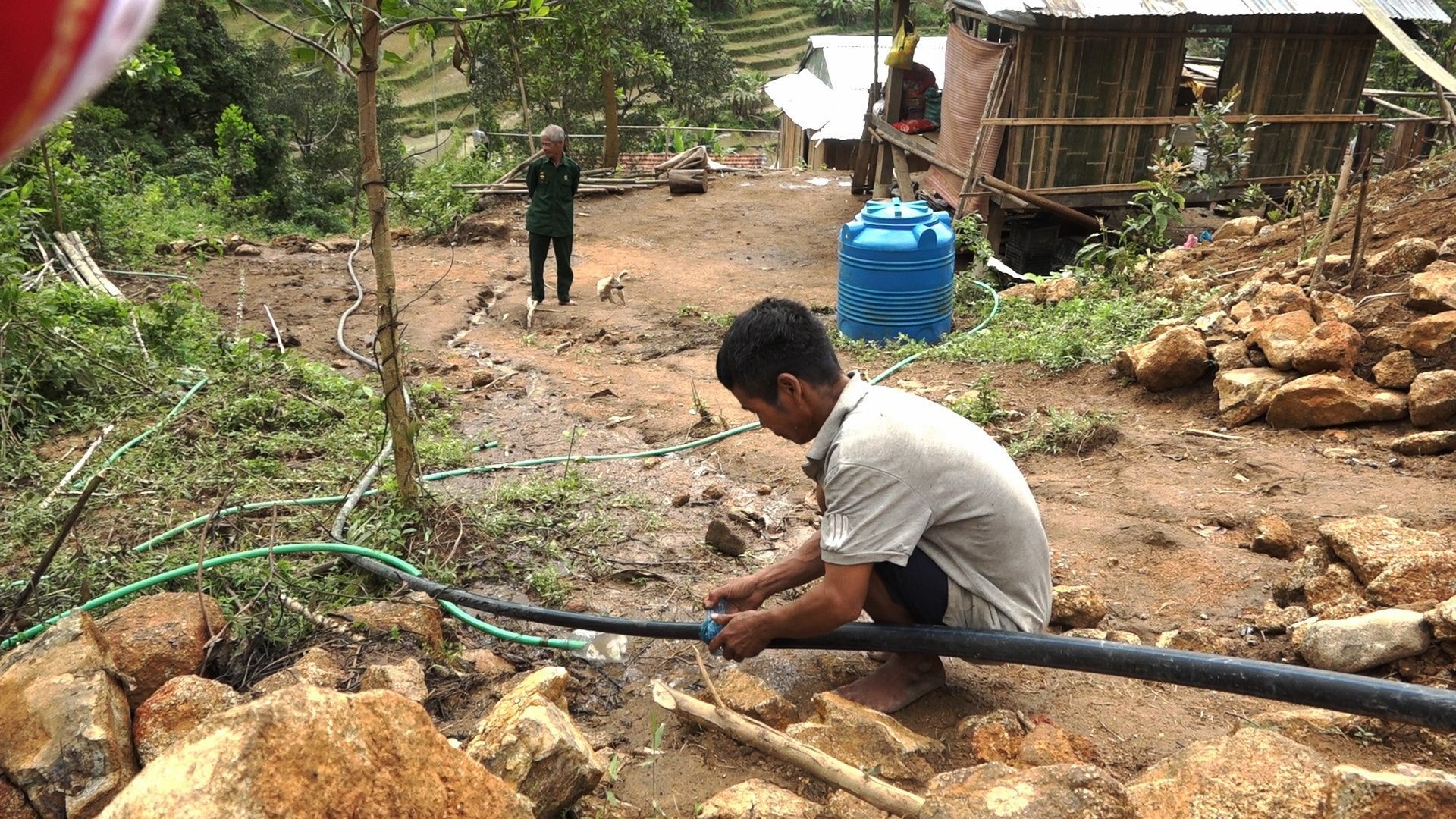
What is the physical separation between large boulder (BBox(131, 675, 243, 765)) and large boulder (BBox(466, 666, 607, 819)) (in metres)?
0.63

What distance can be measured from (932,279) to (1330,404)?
3188mm

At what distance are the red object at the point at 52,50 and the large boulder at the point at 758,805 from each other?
1817mm

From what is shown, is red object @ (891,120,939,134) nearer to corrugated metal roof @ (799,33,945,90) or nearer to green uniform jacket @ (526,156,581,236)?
green uniform jacket @ (526,156,581,236)

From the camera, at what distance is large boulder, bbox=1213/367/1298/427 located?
4762 millimetres

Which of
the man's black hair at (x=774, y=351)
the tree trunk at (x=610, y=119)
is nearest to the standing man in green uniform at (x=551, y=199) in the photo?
the man's black hair at (x=774, y=351)

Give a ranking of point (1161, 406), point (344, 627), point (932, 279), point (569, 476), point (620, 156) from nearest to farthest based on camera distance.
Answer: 1. point (344, 627)
2. point (569, 476)
3. point (1161, 406)
4. point (932, 279)
5. point (620, 156)

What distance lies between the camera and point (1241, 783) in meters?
1.80

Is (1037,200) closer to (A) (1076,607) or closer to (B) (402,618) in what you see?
(A) (1076,607)

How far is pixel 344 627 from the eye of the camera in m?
2.86

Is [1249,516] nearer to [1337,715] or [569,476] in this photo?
[1337,715]

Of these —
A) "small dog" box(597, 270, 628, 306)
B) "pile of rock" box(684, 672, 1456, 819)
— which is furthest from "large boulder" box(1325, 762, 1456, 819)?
"small dog" box(597, 270, 628, 306)

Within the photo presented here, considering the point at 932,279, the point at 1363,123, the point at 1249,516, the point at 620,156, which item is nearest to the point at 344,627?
the point at 1249,516

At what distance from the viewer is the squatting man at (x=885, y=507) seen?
2287 millimetres

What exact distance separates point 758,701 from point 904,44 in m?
10.4
